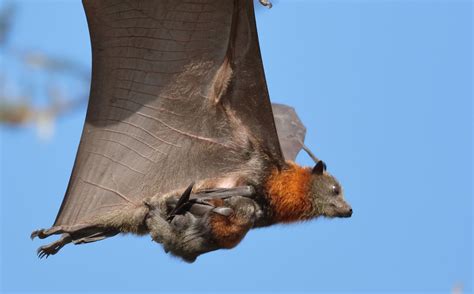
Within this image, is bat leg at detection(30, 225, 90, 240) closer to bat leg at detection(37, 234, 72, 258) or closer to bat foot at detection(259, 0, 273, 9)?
bat leg at detection(37, 234, 72, 258)

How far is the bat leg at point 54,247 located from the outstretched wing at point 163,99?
0.44ft

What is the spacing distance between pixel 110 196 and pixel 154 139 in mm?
632

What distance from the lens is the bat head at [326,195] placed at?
5.45 meters

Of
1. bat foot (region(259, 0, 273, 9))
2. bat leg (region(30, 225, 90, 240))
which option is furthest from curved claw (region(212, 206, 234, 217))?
bat foot (region(259, 0, 273, 9))

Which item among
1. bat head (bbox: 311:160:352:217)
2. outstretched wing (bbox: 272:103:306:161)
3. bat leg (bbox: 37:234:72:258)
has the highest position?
outstretched wing (bbox: 272:103:306:161)

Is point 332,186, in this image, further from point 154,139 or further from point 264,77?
point 154,139

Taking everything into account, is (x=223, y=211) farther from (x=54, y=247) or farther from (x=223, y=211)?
(x=54, y=247)

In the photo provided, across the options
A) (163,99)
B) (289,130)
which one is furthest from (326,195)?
(289,130)

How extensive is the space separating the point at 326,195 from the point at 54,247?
233cm

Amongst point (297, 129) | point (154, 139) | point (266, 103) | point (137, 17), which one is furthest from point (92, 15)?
point (297, 129)

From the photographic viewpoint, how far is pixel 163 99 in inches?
212

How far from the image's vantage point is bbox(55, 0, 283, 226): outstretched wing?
201 inches

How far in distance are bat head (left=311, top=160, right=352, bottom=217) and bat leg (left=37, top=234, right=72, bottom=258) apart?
83.7 inches

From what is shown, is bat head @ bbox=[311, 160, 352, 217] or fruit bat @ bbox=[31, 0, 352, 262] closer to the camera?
fruit bat @ bbox=[31, 0, 352, 262]
